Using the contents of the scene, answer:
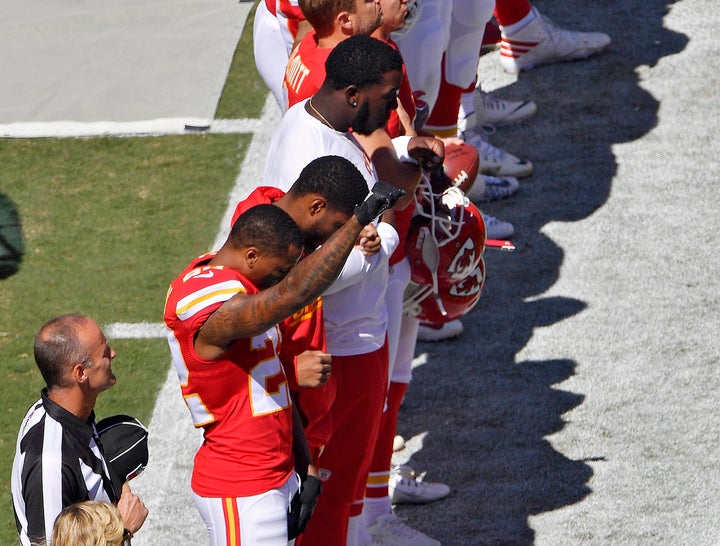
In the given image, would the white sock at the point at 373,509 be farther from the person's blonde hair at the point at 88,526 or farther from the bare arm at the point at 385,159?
the person's blonde hair at the point at 88,526

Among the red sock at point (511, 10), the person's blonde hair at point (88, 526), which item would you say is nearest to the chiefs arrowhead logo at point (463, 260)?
the person's blonde hair at point (88, 526)

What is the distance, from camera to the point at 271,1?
5238 mm

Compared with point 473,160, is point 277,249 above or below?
above

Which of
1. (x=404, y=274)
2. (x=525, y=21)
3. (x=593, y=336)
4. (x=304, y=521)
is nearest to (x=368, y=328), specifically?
(x=404, y=274)

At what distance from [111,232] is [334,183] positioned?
314 centimetres

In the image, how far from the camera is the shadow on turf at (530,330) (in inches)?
184

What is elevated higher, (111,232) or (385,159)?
(385,159)

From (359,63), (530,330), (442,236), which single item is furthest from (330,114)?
(530,330)

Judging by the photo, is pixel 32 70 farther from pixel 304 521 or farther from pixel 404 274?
pixel 304 521

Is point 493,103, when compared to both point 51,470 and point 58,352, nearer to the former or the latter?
point 58,352

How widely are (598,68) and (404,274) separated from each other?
388 cm

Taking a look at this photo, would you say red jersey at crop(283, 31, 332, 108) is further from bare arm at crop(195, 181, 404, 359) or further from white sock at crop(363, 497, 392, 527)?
white sock at crop(363, 497, 392, 527)

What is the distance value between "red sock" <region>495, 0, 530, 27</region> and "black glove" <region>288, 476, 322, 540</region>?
469cm

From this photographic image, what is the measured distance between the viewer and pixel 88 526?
2830 millimetres
